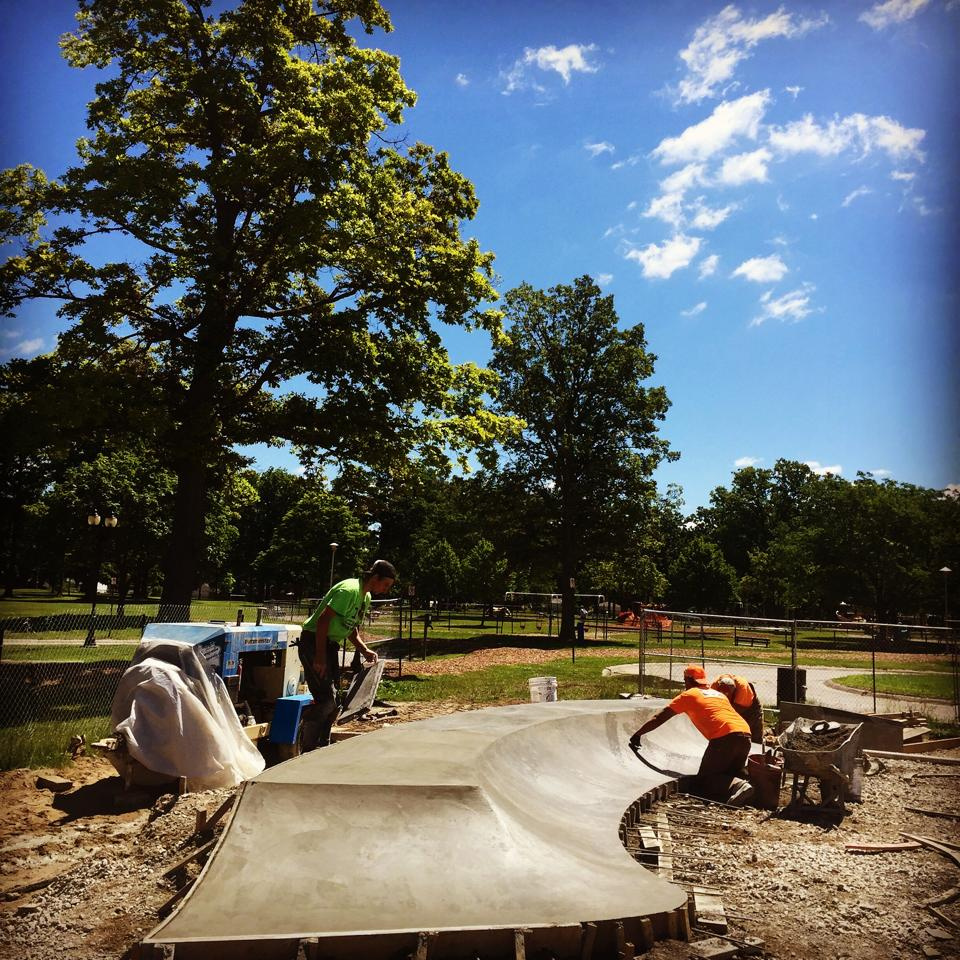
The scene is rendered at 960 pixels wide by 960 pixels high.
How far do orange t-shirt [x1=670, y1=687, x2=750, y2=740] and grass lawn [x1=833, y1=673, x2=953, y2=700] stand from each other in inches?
445

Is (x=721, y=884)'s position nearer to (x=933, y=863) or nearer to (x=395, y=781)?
(x=933, y=863)

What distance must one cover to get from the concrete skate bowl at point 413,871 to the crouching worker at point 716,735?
2203 millimetres

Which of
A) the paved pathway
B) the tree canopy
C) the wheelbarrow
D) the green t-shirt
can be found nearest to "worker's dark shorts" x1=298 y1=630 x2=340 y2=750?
the green t-shirt

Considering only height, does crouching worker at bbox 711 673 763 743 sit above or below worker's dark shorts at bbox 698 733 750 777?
above

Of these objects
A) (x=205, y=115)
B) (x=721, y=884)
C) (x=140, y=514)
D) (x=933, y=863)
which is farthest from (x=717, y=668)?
(x=140, y=514)

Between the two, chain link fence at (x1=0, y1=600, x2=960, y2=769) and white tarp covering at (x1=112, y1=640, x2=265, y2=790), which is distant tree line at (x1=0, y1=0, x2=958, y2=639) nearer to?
chain link fence at (x1=0, y1=600, x2=960, y2=769)

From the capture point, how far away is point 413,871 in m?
4.08

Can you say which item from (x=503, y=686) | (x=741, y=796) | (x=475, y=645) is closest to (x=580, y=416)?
(x=475, y=645)

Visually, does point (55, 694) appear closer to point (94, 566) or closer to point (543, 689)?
point (543, 689)

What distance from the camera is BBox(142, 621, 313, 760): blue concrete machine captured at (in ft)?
25.9

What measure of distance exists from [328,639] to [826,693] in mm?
14477

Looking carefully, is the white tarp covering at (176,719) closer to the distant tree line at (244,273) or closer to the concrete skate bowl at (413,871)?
the concrete skate bowl at (413,871)

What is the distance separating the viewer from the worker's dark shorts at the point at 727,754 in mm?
8164

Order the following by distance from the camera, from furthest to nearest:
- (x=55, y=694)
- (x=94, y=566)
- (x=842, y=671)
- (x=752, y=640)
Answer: (x=752, y=640), (x=94, y=566), (x=842, y=671), (x=55, y=694)
